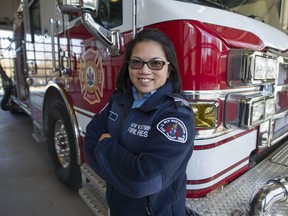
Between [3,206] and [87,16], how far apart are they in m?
2.07

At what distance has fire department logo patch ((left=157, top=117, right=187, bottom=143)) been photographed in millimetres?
883

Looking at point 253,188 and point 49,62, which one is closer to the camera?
point 253,188

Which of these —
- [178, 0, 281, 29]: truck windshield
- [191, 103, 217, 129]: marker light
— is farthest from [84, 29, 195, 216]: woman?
[178, 0, 281, 29]: truck windshield

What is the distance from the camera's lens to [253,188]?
1395 mm

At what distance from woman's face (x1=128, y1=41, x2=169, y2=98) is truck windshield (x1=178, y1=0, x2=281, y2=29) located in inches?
37.2

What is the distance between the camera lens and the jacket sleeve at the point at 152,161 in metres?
0.86

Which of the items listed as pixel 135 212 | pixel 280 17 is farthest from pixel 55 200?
pixel 280 17

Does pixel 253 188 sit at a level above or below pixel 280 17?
below

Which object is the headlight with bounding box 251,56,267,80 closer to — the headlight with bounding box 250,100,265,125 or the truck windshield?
the headlight with bounding box 250,100,265,125

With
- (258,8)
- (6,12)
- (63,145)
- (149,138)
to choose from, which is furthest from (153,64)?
(6,12)

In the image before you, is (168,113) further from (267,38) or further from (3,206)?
(3,206)

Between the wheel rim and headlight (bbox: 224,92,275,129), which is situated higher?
headlight (bbox: 224,92,275,129)

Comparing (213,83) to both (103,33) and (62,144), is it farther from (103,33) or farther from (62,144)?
(62,144)

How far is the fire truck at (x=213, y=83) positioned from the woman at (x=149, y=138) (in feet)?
0.64
